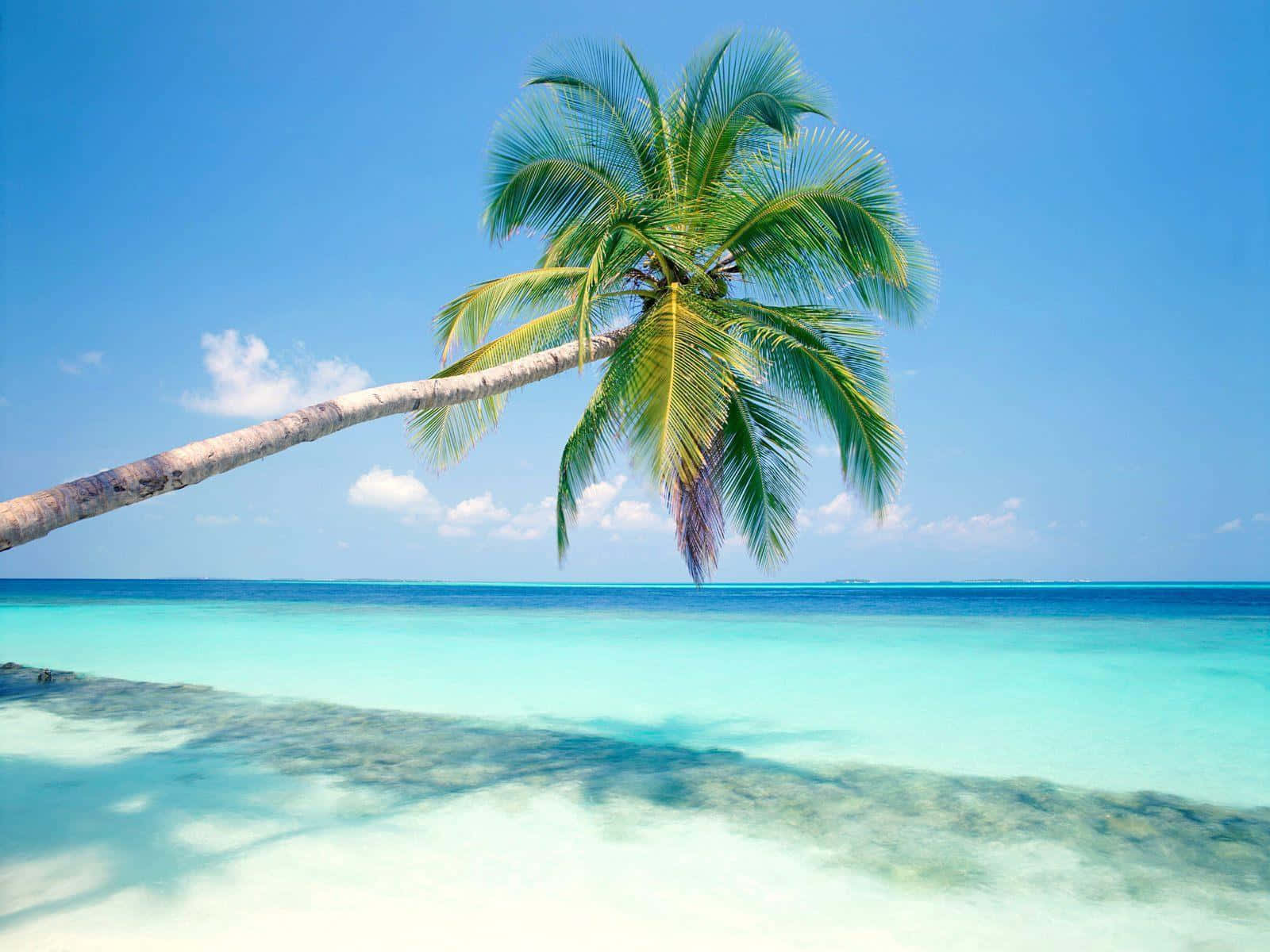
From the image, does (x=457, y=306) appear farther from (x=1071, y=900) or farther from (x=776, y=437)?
(x=1071, y=900)

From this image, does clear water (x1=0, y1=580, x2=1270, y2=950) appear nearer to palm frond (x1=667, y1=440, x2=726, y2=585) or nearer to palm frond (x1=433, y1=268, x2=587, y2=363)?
→ palm frond (x1=667, y1=440, x2=726, y2=585)

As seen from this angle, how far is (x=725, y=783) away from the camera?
17.3ft

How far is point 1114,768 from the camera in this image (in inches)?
232

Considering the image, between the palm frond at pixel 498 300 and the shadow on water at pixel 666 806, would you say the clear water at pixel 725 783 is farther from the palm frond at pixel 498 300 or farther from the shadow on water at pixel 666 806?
the palm frond at pixel 498 300

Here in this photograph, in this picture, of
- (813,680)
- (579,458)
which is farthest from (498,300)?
(813,680)

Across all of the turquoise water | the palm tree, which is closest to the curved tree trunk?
the palm tree

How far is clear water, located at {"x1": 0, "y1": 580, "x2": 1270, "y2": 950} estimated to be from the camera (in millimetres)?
3424

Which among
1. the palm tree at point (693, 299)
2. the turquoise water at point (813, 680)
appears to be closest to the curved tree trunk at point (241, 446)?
the palm tree at point (693, 299)

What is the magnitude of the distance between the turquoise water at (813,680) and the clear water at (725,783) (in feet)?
0.24

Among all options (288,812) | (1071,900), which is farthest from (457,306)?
(1071,900)

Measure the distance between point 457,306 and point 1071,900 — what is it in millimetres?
5925

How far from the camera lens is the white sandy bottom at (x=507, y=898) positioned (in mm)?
3104

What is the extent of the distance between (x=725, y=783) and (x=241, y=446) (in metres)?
3.59

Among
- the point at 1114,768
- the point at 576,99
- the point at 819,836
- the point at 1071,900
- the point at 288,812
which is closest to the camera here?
the point at 1071,900
